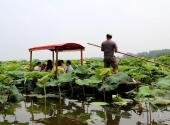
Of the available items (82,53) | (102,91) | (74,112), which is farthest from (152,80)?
(74,112)

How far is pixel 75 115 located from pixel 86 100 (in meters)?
2.07

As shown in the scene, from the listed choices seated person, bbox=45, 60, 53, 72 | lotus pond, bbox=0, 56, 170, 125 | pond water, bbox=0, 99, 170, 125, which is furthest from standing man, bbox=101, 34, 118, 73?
seated person, bbox=45, 60, 53, 72

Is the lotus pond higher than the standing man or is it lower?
lower

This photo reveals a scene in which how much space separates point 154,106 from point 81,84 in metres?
2.33

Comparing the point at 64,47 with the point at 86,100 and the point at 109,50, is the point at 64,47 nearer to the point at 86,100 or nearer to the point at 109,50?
the point at 109,50

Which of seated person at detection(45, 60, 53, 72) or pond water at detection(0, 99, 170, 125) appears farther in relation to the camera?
seated person at detection(45, 60, 53, 72)

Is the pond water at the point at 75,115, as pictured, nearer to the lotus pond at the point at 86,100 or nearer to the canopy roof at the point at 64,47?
the lotus pond at the point at 86,100

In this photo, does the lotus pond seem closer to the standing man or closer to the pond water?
the pond water

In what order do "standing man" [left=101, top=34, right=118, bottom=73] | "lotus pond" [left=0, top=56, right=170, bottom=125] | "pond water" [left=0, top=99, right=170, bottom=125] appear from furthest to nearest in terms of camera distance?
"standing man" [left=101, top=34, right=118, bottom=73], "lotus pond" [left=0, top=56, right=170, bottom=125], "pond water" [left=0, top=99, right=170, bottom=125]

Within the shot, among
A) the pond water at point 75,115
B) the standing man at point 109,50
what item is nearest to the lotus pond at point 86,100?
the pond water at point 75,115

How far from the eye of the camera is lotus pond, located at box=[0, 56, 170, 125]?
6.84m

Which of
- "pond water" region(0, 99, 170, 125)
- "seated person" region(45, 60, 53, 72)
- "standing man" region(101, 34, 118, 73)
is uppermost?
"standing man" region(101, 34, 118, 73)

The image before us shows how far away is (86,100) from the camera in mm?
9367

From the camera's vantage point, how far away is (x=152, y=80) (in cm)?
1231
